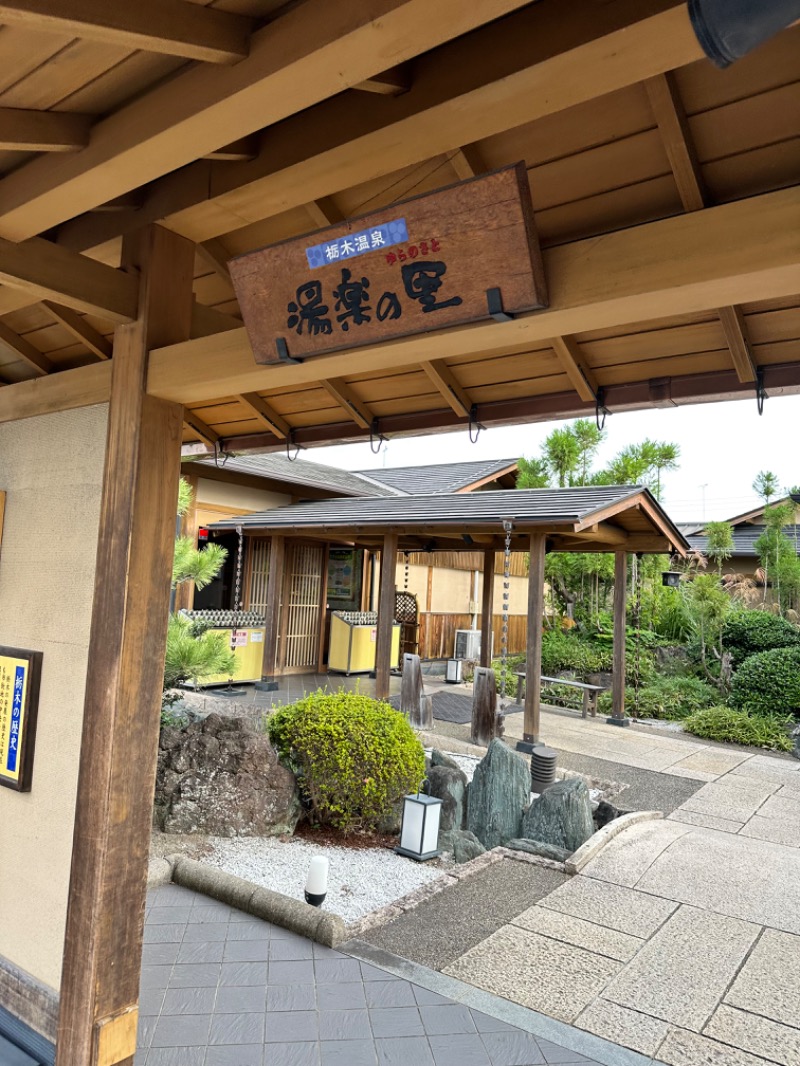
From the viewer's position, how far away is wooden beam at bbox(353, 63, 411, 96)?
183 cm

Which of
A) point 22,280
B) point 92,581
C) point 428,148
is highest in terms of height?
point 428,148

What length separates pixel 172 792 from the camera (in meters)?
5.13

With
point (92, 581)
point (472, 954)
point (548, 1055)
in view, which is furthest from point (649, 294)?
point (472, 954)

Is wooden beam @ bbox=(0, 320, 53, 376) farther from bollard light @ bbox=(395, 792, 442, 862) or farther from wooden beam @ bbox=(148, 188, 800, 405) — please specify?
bollard light @ bbox=(395, 792, 442, 862)

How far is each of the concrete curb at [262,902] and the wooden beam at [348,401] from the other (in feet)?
8.27

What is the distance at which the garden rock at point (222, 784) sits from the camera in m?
5.11

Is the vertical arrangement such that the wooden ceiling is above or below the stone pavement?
above

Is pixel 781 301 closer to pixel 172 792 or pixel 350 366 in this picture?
pixel 350 366

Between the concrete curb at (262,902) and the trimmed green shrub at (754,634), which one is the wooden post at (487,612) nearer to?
the trimmed green shrub at (754,634)

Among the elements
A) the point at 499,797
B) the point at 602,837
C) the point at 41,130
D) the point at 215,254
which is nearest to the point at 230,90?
the point at 41,130

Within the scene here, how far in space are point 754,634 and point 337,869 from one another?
10.2m

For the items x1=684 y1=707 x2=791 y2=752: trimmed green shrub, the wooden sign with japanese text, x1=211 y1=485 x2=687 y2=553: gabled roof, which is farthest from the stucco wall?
x1=684 y1=707 x2=791 y2=752: trimmed green shrub

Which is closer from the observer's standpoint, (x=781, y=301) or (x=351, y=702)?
(x=781, y=301)

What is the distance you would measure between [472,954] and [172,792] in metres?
2.54
